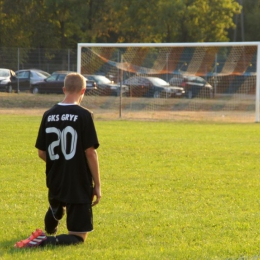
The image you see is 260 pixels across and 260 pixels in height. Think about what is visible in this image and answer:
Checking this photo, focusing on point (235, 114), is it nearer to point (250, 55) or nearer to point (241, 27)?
point (250, 55)

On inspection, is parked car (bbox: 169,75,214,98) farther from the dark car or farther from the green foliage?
the green foliage

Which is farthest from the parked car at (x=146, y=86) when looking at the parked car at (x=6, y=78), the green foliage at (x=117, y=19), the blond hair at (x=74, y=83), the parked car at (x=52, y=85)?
the blond hair at (x=74, y=83)

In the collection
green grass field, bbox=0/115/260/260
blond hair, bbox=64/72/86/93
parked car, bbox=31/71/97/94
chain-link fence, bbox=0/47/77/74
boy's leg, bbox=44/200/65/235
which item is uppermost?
chain-link fence, bbox=0/47/77/74

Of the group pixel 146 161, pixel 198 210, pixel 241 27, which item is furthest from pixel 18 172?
pixel 241 27

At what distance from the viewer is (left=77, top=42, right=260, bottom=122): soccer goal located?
997 inches

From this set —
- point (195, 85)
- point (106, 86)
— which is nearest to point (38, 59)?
point (106, 86)

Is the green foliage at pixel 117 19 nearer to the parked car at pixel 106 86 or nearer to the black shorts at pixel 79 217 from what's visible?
the parked car at pixel 106 86

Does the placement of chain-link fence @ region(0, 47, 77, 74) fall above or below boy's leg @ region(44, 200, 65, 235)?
above

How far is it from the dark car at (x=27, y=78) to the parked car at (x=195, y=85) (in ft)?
31.8

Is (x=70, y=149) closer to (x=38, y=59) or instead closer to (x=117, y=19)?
(x=38, y=59)

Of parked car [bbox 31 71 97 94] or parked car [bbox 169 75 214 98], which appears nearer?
parked car [bbox 169 75 214 98]

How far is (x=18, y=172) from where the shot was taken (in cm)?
1062

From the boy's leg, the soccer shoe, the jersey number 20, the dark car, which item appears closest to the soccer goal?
the dark car

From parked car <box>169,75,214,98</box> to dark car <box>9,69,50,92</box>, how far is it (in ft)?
31.8
